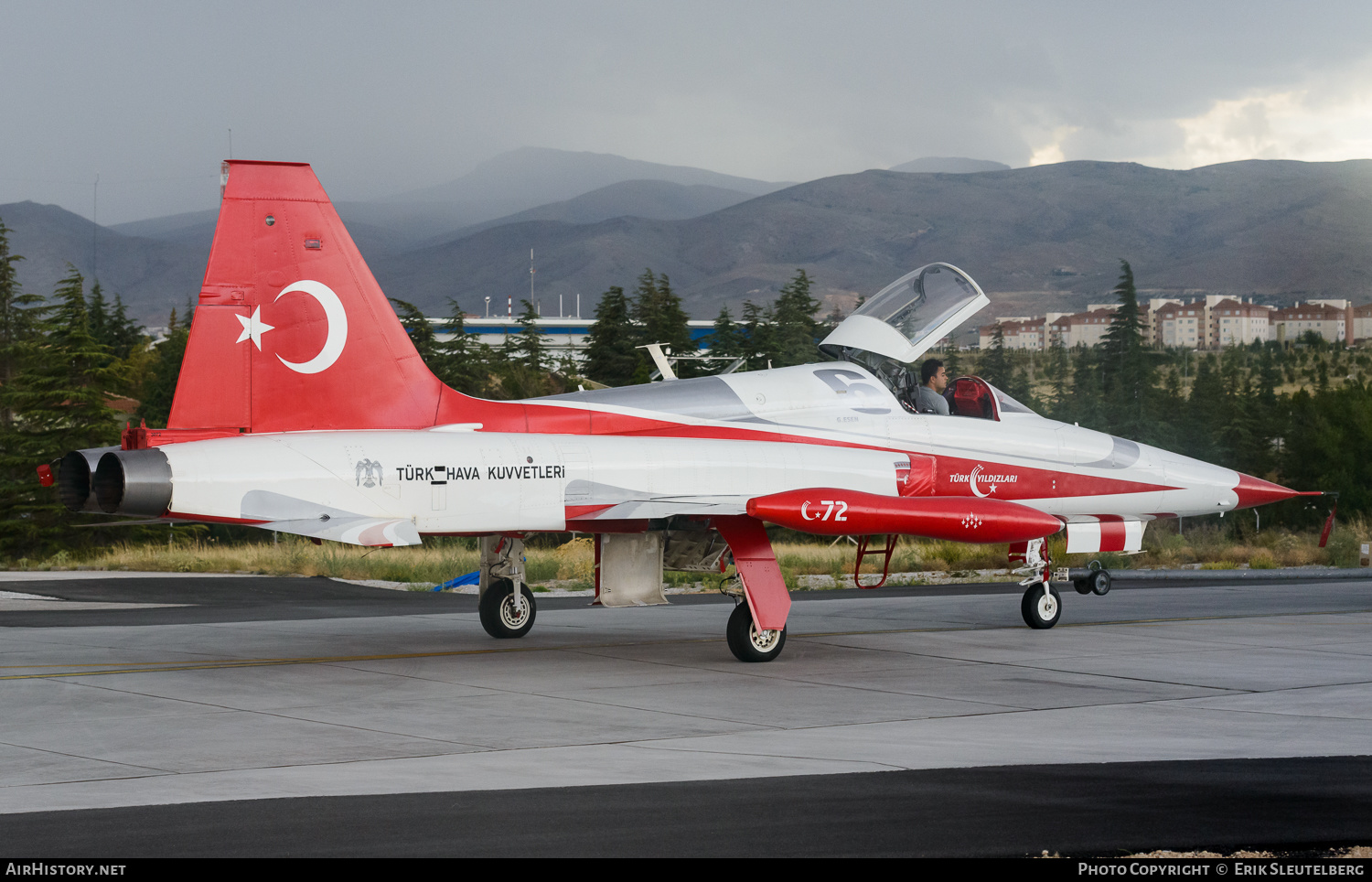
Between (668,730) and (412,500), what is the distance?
10.7 feet

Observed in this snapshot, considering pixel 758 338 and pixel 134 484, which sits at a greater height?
pixel 758 338

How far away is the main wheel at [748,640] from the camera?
12.3 m

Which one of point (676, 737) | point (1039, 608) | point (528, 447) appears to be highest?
point (528, 447)

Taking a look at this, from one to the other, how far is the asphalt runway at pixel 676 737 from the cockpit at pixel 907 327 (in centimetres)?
291

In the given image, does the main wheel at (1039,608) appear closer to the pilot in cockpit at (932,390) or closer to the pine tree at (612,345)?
the pilot in cockpit at (932,390)

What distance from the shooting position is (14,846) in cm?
565

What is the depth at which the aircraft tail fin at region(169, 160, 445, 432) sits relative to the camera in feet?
36.1

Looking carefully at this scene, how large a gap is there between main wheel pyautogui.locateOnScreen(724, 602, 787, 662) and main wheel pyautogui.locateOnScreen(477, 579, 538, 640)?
2.86 meters

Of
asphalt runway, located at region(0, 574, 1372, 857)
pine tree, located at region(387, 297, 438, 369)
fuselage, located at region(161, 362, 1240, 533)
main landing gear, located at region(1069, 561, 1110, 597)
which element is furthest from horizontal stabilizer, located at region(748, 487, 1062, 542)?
pine tree, located at region(387, 297, 438, 369)

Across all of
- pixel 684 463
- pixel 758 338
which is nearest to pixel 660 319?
pixel 758 338

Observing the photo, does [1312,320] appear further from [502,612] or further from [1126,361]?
[502,612]

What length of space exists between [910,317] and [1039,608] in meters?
3.97

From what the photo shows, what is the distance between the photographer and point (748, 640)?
12297mm

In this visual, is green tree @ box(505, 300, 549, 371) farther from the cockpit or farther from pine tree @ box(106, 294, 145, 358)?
the cockpit
